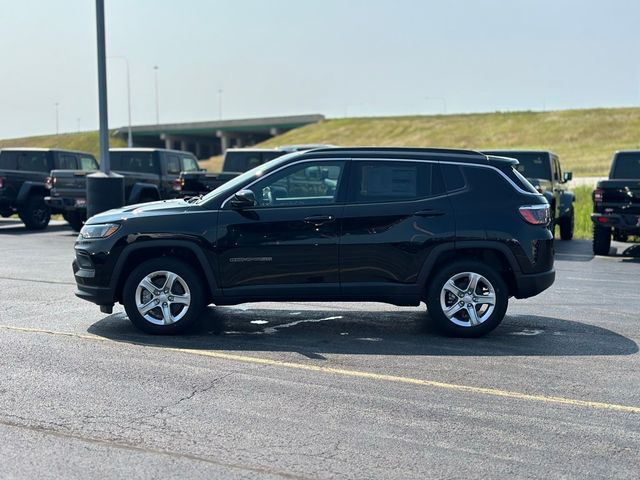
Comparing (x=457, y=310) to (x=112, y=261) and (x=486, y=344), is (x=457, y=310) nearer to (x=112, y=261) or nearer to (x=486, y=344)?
(x=486, y=344)

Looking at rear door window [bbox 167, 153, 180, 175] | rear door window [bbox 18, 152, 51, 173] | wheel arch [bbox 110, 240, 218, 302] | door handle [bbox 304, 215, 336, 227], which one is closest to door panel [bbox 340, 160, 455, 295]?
door handle [bbox 304, 215, 336, 227]

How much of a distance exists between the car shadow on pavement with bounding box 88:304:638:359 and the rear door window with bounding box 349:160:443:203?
1.33m

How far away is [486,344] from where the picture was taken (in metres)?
8.09

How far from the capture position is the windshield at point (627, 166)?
17.3 meters

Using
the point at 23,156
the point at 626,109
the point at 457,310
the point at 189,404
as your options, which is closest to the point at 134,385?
the point at 189,404

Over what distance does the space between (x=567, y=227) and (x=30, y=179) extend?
1324 cm

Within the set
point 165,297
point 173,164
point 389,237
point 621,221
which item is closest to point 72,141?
point 173,164

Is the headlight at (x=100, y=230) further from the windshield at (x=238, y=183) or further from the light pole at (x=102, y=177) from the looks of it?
the light pole at (x=102, y=177)

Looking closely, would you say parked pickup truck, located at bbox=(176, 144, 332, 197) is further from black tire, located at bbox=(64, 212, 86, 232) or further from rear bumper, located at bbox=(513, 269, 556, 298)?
rear bumper, located at bbox=(513, 269, 556, 298)

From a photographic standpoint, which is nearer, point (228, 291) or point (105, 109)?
A: point (228, 291)

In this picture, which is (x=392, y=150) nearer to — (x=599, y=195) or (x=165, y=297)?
(x=165, y=297)

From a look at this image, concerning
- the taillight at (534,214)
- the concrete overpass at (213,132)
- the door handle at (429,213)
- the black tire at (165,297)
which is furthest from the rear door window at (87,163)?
the concrete overpass at (213,132)

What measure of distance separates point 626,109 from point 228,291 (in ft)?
310

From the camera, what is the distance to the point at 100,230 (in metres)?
8.52
